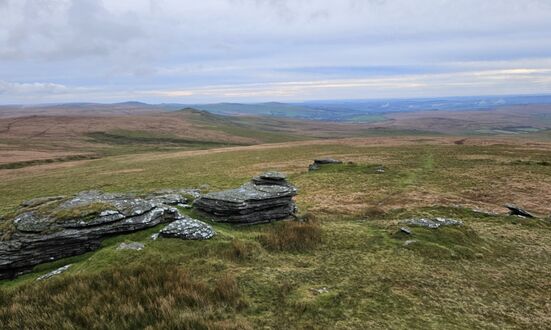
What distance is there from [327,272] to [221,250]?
4602 mm

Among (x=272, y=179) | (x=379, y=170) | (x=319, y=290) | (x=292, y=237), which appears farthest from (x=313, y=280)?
(x=379, y=170)

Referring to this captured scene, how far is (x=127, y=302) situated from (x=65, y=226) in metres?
6.39

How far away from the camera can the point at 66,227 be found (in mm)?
16094

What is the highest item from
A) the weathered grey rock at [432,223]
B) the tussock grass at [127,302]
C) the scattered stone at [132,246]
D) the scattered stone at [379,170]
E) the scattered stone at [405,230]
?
the scattered stone at [132,246]

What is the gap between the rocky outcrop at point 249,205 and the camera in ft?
66.4

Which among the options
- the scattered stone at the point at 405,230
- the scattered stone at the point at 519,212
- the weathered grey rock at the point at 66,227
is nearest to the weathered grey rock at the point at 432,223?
the scattered stone at the point at 405,230

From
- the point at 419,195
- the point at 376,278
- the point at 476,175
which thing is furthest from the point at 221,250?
the point at 476,175

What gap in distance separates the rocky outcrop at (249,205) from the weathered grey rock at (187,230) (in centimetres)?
253

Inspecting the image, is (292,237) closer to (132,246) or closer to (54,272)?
(132,246)

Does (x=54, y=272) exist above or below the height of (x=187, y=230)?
below

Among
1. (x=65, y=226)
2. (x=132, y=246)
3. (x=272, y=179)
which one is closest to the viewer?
(x=132, y=246)

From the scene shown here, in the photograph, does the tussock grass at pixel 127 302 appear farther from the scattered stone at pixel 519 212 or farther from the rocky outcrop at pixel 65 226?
the scattered stone at pixel 519 212

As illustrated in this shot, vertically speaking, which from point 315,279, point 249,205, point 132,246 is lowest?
point 315,279

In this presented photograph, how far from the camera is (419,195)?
34094mm
